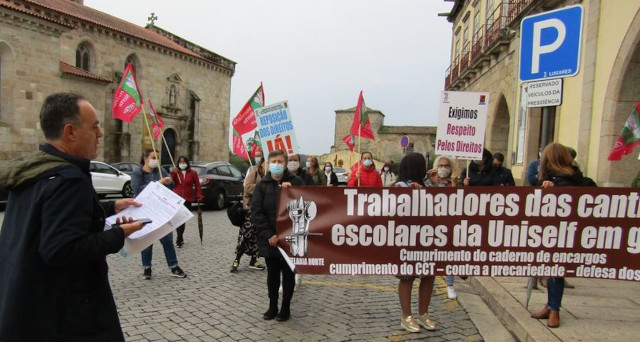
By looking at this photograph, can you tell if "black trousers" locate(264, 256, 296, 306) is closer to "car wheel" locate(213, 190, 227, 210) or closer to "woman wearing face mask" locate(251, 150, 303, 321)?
"woman wearing face mask" locate(251, 150, 303, 321)

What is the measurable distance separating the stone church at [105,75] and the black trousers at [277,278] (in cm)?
1962

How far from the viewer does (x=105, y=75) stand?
95.1 ft

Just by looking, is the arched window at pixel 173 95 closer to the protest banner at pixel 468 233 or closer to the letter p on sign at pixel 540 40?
the protest banner at pixel 468 233

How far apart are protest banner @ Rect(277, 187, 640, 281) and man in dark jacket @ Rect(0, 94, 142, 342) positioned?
2581 mm

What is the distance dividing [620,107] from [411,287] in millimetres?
6486

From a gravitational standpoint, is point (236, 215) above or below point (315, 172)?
below

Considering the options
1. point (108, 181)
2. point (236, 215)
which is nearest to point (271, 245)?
point (236, 215)

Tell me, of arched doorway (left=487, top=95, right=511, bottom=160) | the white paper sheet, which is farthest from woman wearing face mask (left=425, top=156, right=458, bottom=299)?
arched doorway (left=487, top=95, right=511, bottom=160)

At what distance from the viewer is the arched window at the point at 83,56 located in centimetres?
2791

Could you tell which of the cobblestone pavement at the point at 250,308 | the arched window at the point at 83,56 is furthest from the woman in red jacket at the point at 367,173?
the arched window at the point at 83,56

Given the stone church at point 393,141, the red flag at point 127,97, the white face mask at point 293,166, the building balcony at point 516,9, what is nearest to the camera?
the white face mask at point 293,166

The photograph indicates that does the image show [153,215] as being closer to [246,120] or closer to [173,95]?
[246,120]

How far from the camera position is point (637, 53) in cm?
802

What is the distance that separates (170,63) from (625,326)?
34285 mm
